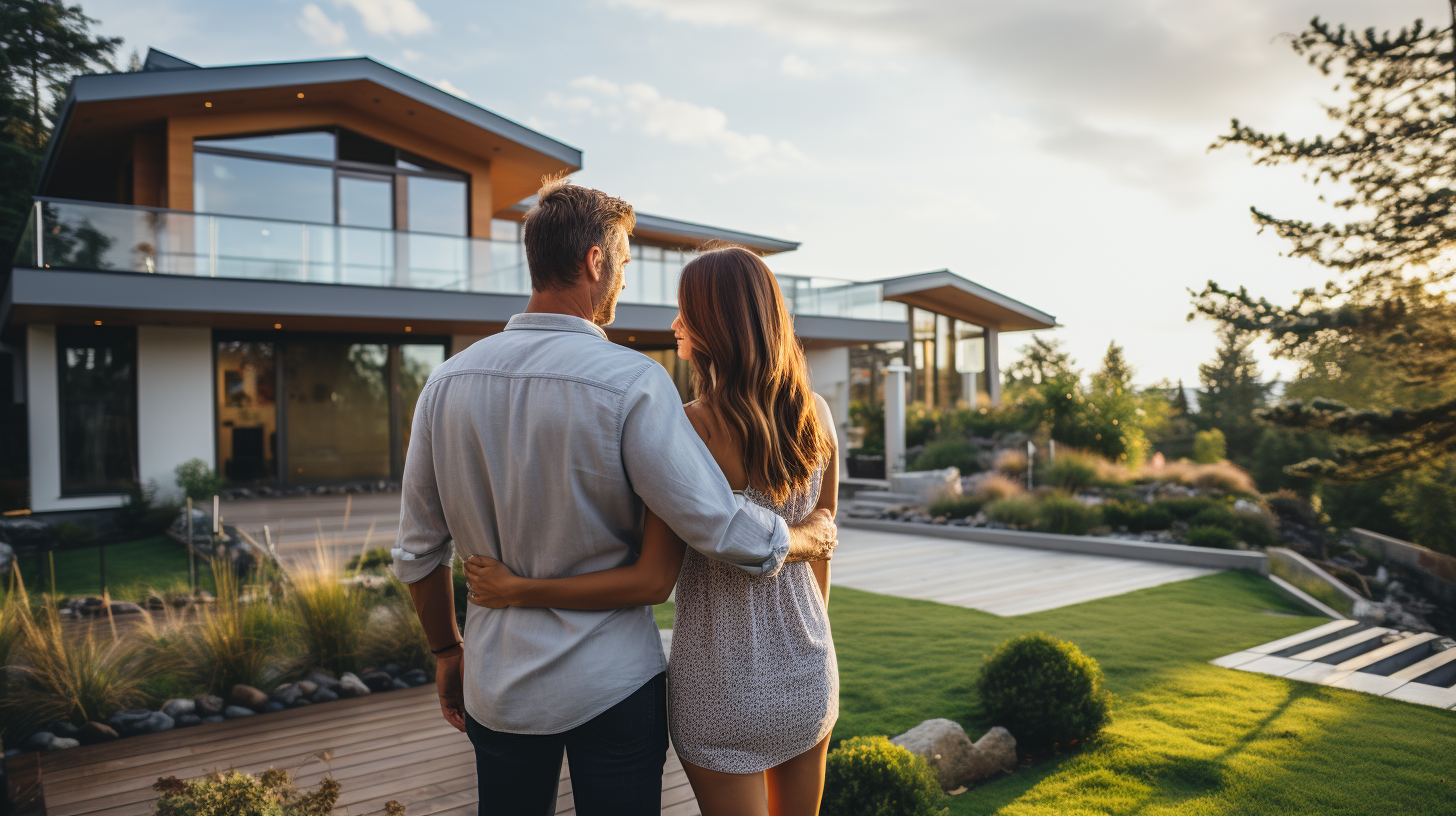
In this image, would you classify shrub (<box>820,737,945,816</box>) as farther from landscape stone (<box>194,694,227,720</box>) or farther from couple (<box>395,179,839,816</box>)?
landscape stone (<box>194,694,227,720</box>)

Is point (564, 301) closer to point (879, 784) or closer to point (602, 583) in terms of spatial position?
point (602, 583)

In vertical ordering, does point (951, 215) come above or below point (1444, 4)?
above

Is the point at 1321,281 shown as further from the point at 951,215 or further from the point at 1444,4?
the point at 951,215

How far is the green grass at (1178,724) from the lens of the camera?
10.3 ft

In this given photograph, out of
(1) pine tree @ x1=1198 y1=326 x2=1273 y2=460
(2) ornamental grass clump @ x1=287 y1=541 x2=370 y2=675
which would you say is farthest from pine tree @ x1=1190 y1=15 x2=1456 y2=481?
(1) pine tree @ x1=1198 y1=326 x2=1273 y2=460

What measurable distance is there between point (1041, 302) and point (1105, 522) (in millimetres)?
14947

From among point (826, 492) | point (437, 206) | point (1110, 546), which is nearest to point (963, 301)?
point (1110, 546)

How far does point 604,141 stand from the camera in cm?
1842

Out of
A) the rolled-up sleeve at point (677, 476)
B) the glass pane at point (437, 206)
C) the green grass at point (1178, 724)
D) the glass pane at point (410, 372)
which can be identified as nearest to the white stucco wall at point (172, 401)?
the glass pane at point (410, 372)

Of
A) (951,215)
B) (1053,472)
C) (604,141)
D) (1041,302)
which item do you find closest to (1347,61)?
(1053,472)

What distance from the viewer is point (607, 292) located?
4.94ft

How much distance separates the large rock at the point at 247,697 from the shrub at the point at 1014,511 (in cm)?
963

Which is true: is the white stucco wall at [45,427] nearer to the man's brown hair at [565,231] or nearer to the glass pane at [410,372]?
the glass pane at [410,372]

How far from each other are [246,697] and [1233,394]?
1724 inches
